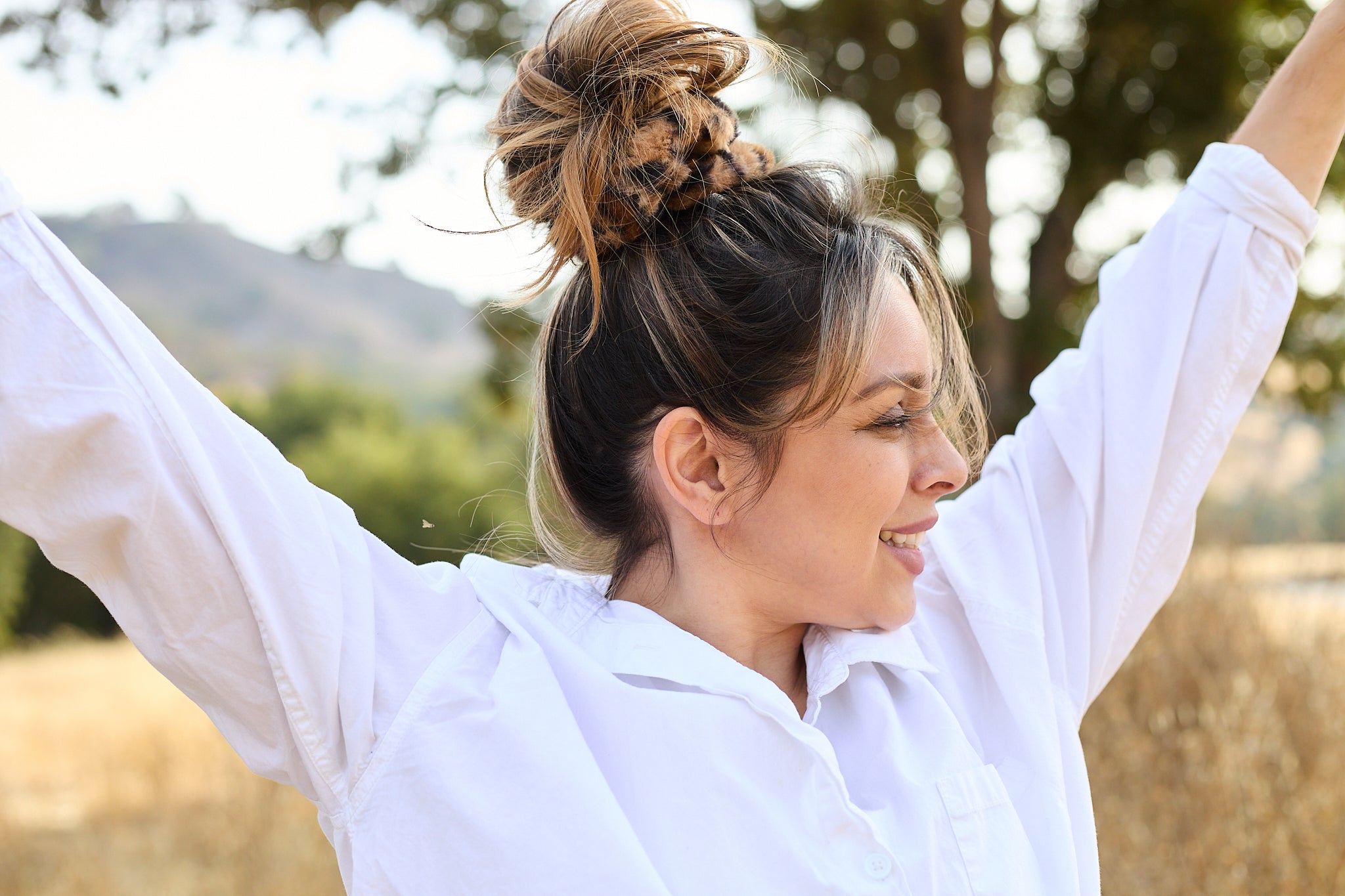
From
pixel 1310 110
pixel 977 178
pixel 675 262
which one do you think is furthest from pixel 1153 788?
pixel 977 178

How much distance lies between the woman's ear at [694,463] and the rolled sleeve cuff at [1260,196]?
25.6 inches

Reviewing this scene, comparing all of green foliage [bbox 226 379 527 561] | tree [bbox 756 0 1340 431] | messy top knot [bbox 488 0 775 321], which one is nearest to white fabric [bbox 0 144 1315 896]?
messy top knot [bbox 488 0 775 321]

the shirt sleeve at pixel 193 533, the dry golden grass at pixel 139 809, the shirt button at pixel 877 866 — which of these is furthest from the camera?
the dry golden grass at pixel 139 809

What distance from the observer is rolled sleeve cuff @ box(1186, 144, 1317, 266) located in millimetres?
1265

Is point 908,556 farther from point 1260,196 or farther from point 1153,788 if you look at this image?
point 1153,788

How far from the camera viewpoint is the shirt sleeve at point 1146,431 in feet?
4.07

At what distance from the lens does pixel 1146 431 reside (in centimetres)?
123

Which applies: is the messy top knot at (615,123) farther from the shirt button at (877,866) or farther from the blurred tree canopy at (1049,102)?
the blurred tree canopy at (1049,102)

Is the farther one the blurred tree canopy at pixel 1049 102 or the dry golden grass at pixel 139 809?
the blurred tree canopy at pixel 1049 102

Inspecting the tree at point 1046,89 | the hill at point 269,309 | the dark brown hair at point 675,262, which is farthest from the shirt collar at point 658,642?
the hill at point 269,309

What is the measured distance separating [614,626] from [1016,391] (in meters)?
4.80

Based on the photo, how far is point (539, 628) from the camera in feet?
3.65

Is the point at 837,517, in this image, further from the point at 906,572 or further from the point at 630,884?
the point at 630,884

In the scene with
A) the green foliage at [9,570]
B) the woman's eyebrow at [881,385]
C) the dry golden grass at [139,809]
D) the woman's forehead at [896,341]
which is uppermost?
the woman's forehead at [896,341]
